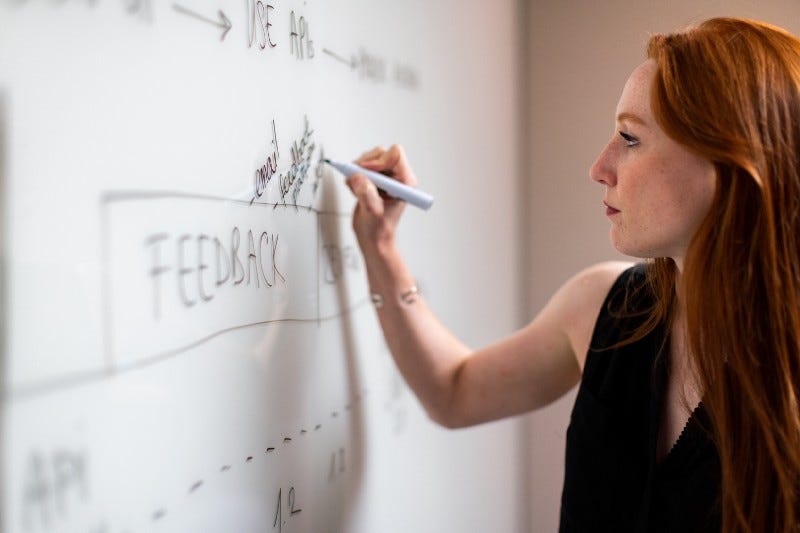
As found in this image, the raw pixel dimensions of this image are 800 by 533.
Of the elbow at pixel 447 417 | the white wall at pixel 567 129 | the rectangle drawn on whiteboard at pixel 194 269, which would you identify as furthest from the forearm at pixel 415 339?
the white wall at pixel 567 129

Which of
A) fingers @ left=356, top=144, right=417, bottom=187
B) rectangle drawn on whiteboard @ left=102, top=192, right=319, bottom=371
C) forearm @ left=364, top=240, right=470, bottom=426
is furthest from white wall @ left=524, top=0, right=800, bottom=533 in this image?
rectangle drawn on whiteboard @ left=102, top=192, right=319, bottom=371

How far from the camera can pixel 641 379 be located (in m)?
0.79

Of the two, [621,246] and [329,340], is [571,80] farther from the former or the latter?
[329,340]

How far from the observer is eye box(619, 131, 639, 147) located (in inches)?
27.0

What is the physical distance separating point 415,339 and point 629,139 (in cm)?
27

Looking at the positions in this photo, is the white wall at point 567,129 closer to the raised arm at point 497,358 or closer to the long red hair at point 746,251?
the raised arm at point 497,358

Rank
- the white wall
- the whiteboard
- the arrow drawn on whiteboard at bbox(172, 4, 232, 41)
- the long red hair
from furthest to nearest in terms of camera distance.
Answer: the white wall → the long red hair → the arrow drawn on whiteboard at bbox(172, 4, 232, 41) → the whiteboard

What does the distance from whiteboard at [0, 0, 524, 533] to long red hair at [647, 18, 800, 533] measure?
286 millimetres

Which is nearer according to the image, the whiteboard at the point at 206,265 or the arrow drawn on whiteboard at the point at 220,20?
the whiteboard at the point at 206,265

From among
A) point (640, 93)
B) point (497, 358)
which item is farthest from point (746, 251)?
point (497, 358)

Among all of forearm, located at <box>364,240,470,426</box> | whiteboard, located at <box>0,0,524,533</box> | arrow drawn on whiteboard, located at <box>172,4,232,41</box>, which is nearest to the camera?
whiteboard, located at <box>0,0,524,533</box>

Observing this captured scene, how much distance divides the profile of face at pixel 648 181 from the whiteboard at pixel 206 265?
23 cm

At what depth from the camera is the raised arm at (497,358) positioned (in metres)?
0.80

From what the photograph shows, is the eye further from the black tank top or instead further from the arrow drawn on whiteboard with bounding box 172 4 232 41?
the arrow drawn on whiteboard with bounding box 172 4 232 41
